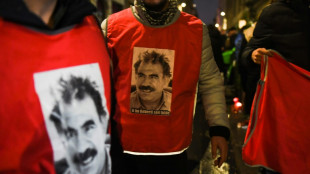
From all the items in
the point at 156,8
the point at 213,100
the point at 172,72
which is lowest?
the point at 213,100

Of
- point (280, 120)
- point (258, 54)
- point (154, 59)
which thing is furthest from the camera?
point (258, 54)

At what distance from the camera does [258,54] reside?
245cm

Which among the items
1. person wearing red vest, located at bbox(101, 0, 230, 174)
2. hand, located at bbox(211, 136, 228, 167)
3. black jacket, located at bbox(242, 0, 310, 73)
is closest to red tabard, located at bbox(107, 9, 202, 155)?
person wearing red vest, located at bbox(101, 0, 230, 174)

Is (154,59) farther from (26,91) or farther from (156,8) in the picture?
(26,91)

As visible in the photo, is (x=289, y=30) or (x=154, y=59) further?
(x=289, y=30)

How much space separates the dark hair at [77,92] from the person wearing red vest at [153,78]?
0.60 m

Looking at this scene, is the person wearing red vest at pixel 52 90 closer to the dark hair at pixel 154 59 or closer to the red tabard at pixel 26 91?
the red tabard at pixel 26 91

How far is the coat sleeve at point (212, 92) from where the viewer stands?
2055 mm

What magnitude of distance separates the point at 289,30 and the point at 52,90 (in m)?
2.16

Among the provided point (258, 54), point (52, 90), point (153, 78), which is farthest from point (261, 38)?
point (52, 90)

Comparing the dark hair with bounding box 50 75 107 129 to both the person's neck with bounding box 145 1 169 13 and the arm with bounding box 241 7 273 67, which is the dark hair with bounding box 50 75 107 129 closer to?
the person's neck with bounding box 145 1 169 13

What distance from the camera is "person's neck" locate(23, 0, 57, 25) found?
3.84 feet

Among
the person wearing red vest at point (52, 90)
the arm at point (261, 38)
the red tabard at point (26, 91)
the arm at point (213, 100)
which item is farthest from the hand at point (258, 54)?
the red tabard at point (26, 91)

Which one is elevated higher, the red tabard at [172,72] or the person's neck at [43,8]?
the person's neck at [43,8]
